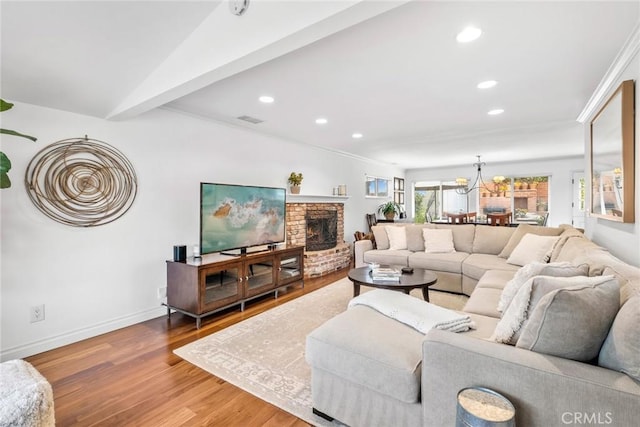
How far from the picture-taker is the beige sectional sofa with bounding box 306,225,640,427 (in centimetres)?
103

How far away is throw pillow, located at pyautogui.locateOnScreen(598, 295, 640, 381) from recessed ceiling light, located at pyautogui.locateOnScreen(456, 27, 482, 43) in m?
1.62

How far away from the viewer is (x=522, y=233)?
13.3 feet

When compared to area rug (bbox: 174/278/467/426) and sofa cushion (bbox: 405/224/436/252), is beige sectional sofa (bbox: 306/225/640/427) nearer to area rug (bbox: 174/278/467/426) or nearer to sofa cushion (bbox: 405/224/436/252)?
area rug (bbox: 174/278/467/426)

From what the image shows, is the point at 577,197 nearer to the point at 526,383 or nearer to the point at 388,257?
the point at 388,257

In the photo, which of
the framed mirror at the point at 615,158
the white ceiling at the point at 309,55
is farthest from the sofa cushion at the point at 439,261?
the white ceiling at the point at 309,55

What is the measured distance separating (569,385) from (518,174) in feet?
27.0

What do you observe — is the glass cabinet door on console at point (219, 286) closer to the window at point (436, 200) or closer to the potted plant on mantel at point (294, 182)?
the potted plant on mantel at point (294, 182)

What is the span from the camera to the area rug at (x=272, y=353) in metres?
1.93

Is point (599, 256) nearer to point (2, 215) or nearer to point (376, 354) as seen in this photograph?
point (376, 354)

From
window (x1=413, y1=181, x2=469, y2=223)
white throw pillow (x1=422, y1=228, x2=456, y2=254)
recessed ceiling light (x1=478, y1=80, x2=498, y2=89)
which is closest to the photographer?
recessed ceiling light (x1=478, y1=80, x2=498, y2=89)

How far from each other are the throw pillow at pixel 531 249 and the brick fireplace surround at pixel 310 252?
8.85 feet

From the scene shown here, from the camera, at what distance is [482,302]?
2.26 m

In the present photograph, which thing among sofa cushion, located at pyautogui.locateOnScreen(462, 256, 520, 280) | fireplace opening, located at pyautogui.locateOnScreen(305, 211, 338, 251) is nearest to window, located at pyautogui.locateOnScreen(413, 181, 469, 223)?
fireplace opening, located at pyautogui.locateOnScreen(305, 211, 338, 251)

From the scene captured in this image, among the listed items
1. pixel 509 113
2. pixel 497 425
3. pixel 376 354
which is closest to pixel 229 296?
pixel 376 354
